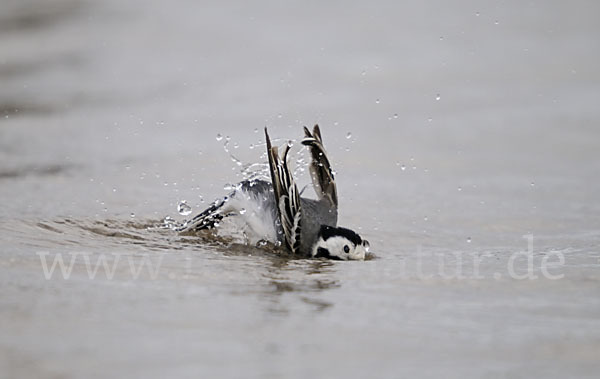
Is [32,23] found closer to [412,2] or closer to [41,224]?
[412,2]

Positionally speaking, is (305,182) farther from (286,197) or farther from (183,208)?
(286,197)

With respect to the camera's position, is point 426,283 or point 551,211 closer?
point 426,283

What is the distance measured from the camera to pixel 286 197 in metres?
6.18

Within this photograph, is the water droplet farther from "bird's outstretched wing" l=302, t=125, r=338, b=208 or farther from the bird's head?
the bird's head

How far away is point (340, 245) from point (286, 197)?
52 cm

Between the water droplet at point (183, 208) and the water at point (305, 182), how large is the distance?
3.1 inches

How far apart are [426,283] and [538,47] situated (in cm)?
654

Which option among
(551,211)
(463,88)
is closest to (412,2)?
(463,88)

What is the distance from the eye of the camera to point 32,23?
12188 millimetres

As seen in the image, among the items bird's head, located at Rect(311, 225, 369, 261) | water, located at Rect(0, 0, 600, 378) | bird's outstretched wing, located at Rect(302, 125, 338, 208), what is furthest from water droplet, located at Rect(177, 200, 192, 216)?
bird's head, located at Rect(311, 225, 369, 261)

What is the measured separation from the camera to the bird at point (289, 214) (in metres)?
5.93

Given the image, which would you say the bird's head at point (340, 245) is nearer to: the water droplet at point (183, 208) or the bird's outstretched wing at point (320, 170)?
the bird's outstretched wing at point (320, 170)

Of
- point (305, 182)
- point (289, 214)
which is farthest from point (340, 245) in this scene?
point (305, 182)

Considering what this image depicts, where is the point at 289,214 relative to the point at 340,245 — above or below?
above
